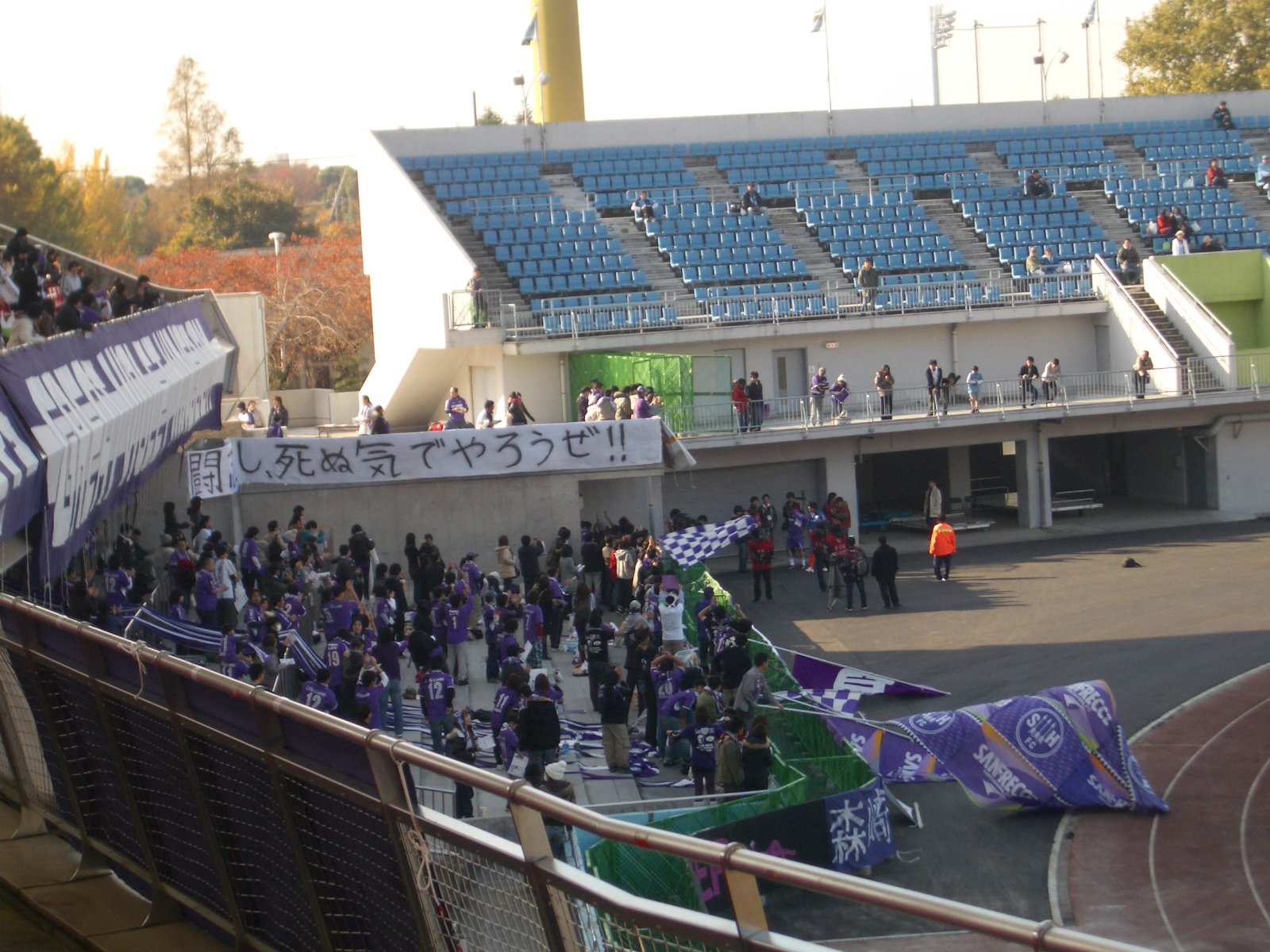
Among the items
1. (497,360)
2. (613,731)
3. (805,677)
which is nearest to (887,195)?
(497,360)

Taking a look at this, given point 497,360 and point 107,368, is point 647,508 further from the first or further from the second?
point 107,368

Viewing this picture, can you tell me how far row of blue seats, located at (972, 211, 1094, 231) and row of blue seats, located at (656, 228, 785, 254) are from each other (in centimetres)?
626

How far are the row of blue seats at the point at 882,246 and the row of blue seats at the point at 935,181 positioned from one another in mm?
3132

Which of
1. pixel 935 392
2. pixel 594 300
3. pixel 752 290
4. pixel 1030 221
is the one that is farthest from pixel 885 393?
pixel 1030 221

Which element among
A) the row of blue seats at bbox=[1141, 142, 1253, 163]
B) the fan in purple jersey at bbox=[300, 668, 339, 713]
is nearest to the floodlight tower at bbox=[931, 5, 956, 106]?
the row of blue seats at bbox=[1141, 142, 1253, 163]

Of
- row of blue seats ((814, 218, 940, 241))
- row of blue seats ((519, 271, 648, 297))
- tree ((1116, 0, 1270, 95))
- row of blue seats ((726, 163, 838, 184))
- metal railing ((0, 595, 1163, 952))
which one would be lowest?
metal railing ((0, 595, 1163, 952))

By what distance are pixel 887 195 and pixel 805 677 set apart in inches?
1015

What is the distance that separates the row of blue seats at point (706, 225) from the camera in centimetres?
3873

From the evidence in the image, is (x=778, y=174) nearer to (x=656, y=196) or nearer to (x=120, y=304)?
(x=656, y=196)

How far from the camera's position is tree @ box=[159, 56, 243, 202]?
80.1 m

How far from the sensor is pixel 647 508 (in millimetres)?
28359

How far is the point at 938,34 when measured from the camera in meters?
50.3

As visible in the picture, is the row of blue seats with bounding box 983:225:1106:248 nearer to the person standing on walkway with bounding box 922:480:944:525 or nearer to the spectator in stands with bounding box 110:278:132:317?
the person standing on walkway with bounding box 922:480:944:525

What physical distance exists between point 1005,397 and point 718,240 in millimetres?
9987
